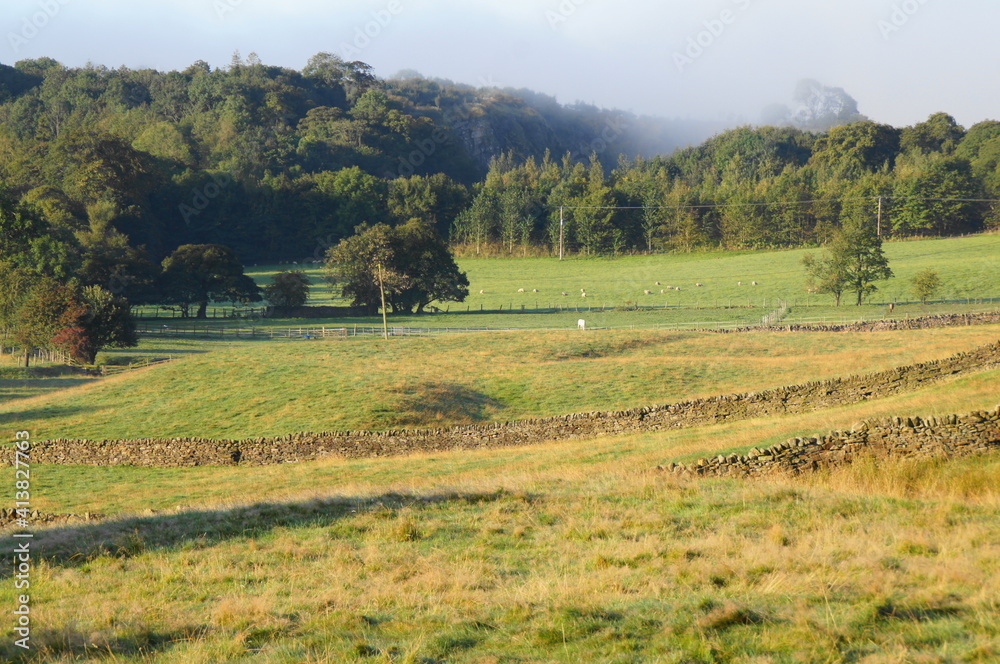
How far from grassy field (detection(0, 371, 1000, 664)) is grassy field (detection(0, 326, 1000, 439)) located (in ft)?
61.3

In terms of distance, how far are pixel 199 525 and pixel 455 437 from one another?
16816 millimetres

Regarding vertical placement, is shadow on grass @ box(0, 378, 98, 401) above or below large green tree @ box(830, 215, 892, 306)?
below

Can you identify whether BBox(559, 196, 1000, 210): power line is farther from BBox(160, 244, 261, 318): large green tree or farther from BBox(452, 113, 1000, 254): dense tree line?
BBox(160, 244, 261, 318): large green tree

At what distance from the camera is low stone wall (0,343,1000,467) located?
26297mm

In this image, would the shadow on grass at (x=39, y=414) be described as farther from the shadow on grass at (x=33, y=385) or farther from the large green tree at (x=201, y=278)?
the large green tree at (x=201, y=278)

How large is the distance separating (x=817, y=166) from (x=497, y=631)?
164 meters

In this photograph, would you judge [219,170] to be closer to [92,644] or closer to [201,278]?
[201,278]

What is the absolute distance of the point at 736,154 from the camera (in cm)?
17600

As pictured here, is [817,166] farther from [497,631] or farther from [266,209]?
[497,631]

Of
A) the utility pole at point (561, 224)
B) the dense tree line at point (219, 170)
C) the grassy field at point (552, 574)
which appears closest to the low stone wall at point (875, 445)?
the grassy field at point (552, 574)

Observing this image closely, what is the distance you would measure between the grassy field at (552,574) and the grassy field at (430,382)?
1868 centimetres

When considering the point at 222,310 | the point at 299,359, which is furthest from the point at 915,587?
the point at 222,310

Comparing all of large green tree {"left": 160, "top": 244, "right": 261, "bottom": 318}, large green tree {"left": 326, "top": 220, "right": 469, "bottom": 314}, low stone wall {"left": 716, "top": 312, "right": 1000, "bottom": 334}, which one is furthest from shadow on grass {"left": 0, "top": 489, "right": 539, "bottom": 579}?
large green tree {"left": 160, "top": 244, "right": 261, "bottom": 318}

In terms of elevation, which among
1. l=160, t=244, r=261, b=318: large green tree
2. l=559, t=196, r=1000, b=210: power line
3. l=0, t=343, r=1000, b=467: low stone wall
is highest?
l=559, t=196, r=1000, b=210: power line
